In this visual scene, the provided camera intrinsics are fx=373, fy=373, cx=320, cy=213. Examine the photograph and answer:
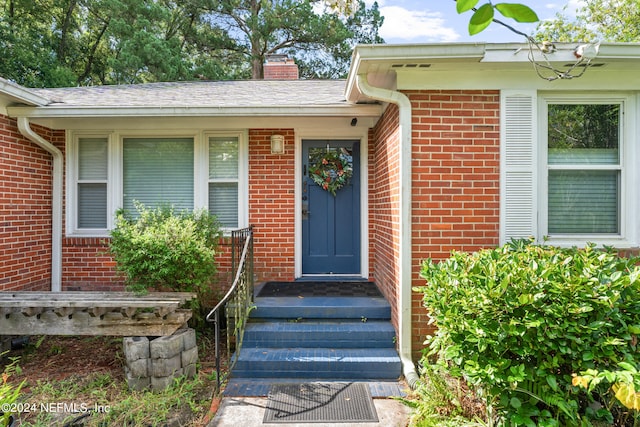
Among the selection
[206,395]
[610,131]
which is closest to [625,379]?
[610,131]

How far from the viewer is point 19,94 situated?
4.01 metres

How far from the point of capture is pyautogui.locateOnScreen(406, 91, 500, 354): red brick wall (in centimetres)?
341

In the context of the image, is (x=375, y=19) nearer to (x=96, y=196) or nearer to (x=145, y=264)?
(x=96, y=196)

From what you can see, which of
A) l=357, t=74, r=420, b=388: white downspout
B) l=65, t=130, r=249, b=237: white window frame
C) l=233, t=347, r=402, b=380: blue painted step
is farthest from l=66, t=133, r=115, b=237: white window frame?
l=357, t=74, r=420, b=388: white downspout

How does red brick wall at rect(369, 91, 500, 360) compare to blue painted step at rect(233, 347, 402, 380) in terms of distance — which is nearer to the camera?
blue painted step at rect(233, 347, 402, 380)

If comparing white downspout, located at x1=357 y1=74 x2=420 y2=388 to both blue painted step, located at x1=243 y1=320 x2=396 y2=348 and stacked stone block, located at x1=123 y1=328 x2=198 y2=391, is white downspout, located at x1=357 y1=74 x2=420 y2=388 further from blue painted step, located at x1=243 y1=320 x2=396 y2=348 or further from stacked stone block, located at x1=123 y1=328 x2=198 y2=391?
stacked stone block, located at x1=123 y1=328 x2=198 y2=391

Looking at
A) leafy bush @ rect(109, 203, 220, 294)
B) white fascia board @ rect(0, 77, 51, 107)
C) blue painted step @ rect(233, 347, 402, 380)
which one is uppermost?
white fascia board @ rect(0, 77, 51, 107)

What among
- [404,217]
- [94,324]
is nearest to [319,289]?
[404,217]

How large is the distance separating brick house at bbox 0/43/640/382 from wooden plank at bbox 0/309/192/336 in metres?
1.01

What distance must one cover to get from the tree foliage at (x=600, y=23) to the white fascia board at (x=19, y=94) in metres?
13.0

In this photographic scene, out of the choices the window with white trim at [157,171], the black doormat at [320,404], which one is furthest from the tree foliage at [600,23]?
the black doormat at [320,404]

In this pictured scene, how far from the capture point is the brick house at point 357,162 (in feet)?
11.2

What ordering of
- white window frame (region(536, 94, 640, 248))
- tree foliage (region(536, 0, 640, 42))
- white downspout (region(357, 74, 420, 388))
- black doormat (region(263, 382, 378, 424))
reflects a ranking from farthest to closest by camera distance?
1. tree foliage (region(536, 0, 640, 42))
2. white window frame (region(536, 94, 640, 248))
3. white downspout (region(357, 74, 420, 388))
4. black doormat (region(263, 382, 378, 424))

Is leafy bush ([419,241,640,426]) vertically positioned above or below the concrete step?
above
